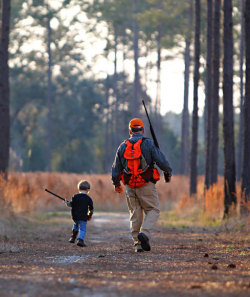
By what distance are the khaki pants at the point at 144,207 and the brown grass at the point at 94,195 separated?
22.9ft

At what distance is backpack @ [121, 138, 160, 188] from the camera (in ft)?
35.6

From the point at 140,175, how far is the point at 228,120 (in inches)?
354

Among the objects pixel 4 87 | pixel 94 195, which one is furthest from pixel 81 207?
pixel 94 195

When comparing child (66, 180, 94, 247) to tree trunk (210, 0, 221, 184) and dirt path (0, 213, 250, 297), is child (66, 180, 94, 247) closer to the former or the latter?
dirt path (0, 213, 250, 297)

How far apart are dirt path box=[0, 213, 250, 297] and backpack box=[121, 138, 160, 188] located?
1074 millimetres

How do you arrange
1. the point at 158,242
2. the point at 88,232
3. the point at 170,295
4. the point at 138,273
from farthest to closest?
1. the point at 88,232
2. the point at 158,242
3. the point at 138,273
4. the point at 170,295

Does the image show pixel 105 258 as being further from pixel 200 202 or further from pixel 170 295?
pixel 200 202

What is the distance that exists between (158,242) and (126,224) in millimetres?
7497

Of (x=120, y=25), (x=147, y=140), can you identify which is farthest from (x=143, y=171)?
(x=120, y=25)

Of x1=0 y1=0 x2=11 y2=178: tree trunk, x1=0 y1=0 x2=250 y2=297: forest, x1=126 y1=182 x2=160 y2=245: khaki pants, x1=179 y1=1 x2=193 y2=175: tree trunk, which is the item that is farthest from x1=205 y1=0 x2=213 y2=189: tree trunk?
x1=179 y1=1 x2=193 y2=175: tree trunk

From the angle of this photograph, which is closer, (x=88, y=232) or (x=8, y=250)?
(x=8, y=250)

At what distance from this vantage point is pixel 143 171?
1089cm

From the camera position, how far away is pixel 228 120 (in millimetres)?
19469

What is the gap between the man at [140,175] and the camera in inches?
427
